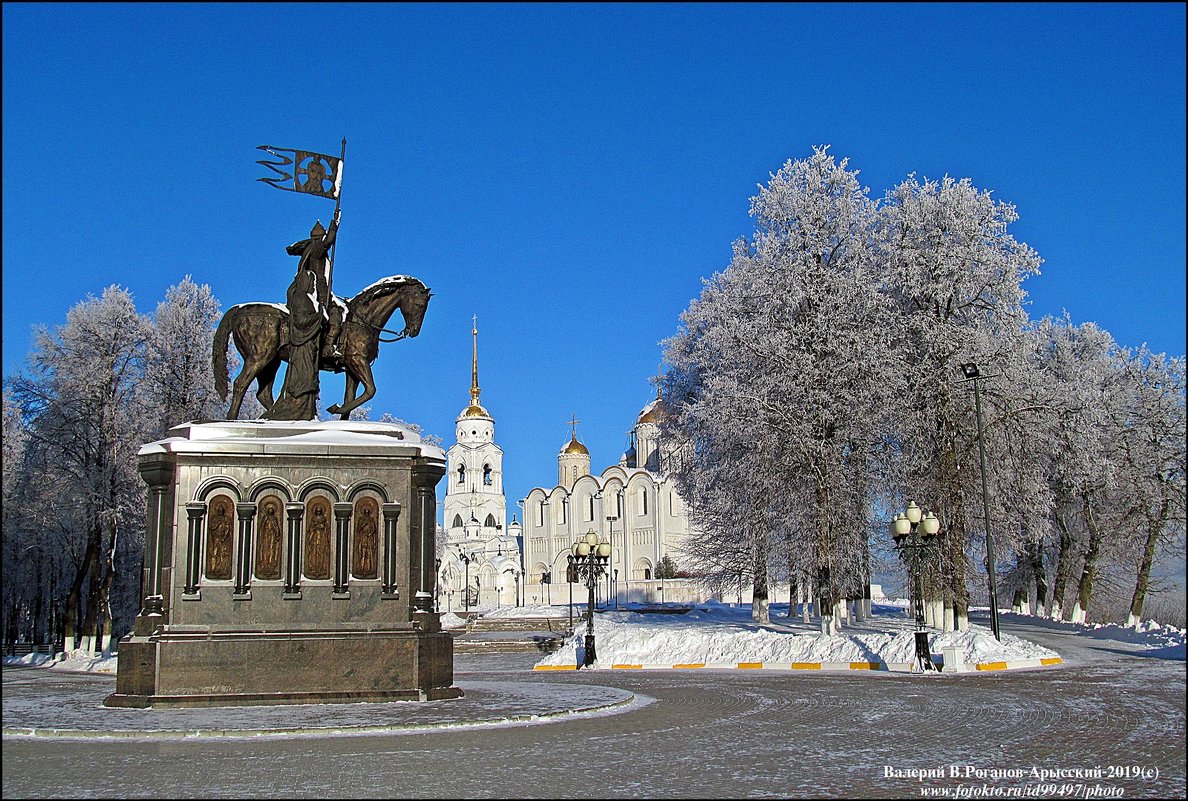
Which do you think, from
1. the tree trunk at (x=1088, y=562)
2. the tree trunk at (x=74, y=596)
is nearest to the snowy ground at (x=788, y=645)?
the tree trunk at (x=74, y=596)

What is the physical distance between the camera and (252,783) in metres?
9.34

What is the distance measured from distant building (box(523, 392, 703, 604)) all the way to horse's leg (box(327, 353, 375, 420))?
222 feet

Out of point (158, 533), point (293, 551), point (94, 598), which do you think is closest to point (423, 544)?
point (293, 551)

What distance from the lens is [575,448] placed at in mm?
113562

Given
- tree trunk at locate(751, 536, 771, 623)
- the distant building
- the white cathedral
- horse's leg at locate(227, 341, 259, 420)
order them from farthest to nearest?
the white cathedral, the distant building, tree trunk at locate(751, 536, 771, 623), horse's leg at locate(227, 341, 259, 420)

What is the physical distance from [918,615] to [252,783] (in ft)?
58.5

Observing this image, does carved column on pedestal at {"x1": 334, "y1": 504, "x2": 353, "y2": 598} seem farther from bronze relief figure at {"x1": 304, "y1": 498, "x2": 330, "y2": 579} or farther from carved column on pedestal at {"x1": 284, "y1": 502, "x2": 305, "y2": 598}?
carved column on pedestal at {"x1": 284, "y1": 502, "x2": 305, "y2": 598}

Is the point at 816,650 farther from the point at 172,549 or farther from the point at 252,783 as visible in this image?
the point at 252,783

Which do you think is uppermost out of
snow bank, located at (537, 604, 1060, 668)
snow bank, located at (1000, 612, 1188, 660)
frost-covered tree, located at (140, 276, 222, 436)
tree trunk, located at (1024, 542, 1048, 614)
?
frost-covered tree, located at (140, 276, 222, 436)

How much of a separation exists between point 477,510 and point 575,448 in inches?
467

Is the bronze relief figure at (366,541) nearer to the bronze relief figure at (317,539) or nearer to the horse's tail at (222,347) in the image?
the bronze relief figure at (317,539)

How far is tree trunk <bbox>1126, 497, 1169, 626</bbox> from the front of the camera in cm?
3828

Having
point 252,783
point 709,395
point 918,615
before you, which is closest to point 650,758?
point 252,783

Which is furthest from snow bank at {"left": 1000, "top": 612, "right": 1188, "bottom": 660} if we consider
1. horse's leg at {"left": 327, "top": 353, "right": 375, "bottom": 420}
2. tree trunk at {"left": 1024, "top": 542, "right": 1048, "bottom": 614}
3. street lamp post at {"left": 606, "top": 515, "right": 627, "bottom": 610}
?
street lamp post at {"left": 606, "top": 515, "right": 627, "bottom": 610}
